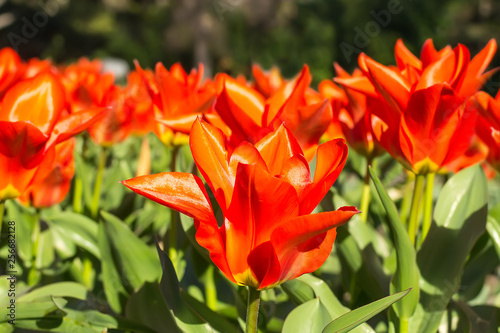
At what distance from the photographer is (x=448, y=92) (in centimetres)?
80

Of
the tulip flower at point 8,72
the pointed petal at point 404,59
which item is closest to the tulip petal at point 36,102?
the tulip flower at point 8,72

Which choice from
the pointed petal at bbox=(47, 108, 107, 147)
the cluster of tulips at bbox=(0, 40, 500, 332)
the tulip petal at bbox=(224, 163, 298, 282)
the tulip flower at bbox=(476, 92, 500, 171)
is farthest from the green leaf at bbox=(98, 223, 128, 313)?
the tulip flower at bbox=(476, 92, 500, 171)

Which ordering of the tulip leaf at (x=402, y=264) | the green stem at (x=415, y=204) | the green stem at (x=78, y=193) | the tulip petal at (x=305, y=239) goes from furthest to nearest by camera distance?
the green stem at (x=78, y=193), the green stem at (x=415, y=204), the tulip leaf at (x=402, y=264), the tulip petal at (x=305, y=239)

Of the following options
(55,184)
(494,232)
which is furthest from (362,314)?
(55,184)

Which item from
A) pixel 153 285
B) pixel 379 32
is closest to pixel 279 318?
pixel 153 285

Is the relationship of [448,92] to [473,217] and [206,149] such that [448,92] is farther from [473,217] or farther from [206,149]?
[206,149]

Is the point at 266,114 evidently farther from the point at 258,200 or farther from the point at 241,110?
the point at 258,200

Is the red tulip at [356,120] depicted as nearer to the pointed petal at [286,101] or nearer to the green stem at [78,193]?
the pointed petal at [286,101]

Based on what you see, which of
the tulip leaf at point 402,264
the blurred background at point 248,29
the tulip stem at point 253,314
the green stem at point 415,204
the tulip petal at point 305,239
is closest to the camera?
the tulip petal at point 305,239

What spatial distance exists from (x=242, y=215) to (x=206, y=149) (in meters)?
0.09

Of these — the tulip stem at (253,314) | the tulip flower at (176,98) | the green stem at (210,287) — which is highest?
the tulip flower at (176,98)

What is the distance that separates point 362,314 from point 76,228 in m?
0.77

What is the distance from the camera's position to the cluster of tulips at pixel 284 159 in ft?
2.05

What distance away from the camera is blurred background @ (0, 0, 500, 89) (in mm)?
13898
